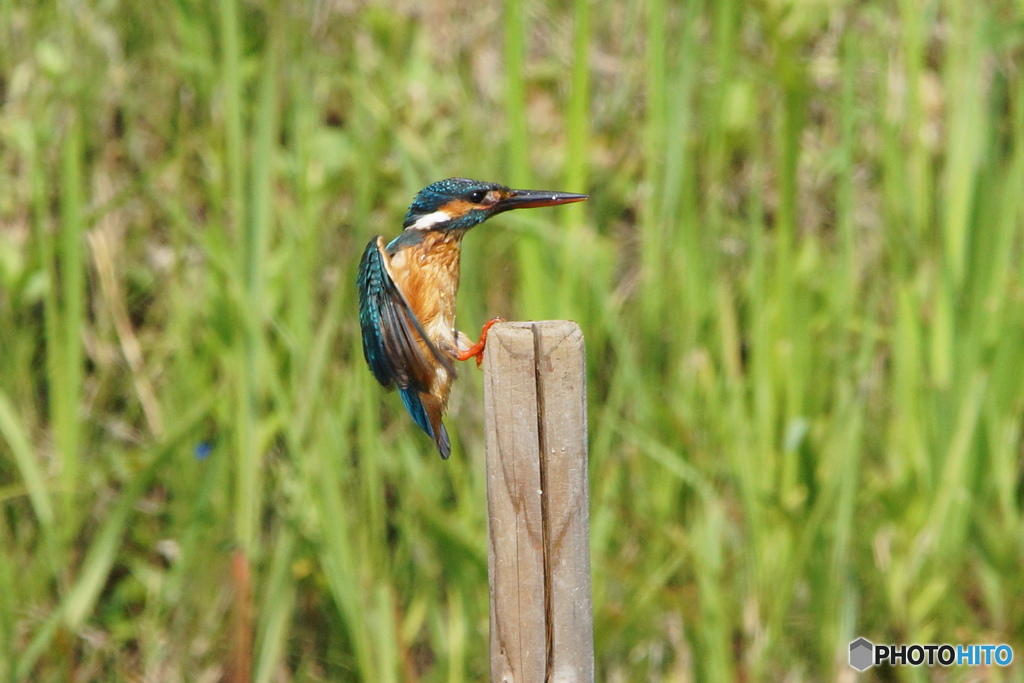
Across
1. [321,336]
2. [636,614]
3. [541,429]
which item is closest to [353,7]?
[321,336]

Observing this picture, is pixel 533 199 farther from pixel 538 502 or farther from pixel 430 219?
pixel 538 502

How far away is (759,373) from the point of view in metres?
3.16

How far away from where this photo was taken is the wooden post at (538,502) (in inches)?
64.4

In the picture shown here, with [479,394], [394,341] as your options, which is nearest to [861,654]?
[479,394]

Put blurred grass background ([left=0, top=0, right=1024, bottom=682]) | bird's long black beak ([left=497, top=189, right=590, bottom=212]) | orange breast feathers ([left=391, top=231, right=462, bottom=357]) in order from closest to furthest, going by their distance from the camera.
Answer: bird's long black beak ([left=497, top=189, right=590, bottom=212]) → orange breast feathers ([left=391, top=231, right=462, bottom=357]) → blurred grass background ([left=0, top=0, right=1024, bottom=682])

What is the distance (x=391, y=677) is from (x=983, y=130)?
7.41 ft

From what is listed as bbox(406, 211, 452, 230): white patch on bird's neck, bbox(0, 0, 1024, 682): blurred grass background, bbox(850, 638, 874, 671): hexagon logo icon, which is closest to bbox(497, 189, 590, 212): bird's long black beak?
bbox(406, 211, 452, 230): white patch on bird's neck

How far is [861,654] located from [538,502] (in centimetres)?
176

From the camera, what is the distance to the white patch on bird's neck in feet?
8.39

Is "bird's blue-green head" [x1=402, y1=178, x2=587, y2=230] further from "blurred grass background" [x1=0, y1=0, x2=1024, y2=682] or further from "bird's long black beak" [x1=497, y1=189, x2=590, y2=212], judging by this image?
"blurred grass background" [x1=0, y1=0, x2=1024, y2=682]

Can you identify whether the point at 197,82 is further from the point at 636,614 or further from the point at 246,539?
the point at 636,614

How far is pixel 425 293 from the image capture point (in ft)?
8.14

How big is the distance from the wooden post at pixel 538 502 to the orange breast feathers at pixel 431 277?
2.45 feet

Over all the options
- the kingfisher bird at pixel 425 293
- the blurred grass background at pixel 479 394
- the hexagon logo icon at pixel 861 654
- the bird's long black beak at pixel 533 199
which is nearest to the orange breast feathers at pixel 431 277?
the kingfisher bird at pixel 425 293
